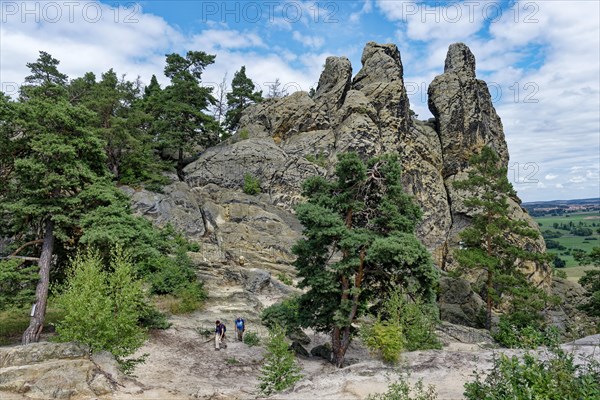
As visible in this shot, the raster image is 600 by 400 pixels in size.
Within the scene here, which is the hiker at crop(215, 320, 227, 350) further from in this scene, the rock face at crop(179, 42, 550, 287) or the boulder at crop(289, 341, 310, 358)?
the rock face at crop(179, 42, 550, 287)

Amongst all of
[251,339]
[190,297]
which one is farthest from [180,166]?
[251,339]

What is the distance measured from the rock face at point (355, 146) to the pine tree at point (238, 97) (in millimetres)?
6698

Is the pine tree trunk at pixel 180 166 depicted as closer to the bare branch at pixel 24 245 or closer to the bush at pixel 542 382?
the bare branch at pixel 24 245

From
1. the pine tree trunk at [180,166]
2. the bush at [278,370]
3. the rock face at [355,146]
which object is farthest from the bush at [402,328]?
the pine tree trunk at [180,166]

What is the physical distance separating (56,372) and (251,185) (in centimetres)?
2558

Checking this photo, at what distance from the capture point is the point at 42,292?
1722cm

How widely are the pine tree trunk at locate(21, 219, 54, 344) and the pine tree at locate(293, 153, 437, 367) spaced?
39.3 ft

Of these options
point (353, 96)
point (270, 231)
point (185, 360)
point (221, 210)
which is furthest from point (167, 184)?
point (353, 96)

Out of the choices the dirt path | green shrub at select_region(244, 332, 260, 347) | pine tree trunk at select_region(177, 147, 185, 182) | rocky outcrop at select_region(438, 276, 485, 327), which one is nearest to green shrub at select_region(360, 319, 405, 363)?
the dirt path

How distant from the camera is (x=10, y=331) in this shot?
19594mm

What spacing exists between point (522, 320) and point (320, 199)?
1799 cm

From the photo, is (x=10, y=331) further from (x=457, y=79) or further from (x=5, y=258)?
(x=457, y=79)

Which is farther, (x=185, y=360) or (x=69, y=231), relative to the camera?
(x=69, y=231)

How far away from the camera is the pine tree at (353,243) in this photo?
16578mm
